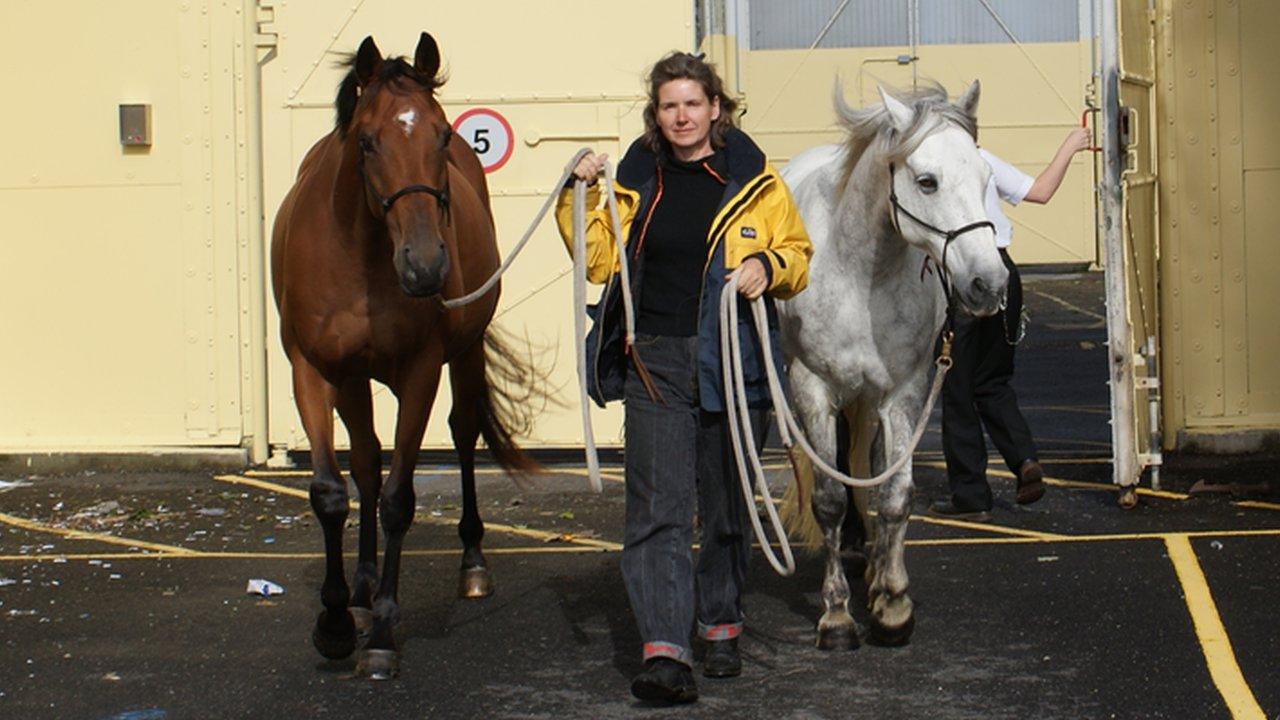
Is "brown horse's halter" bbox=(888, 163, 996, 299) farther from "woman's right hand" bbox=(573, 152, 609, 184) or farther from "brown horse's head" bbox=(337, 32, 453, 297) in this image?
"brown horse's head" bbox=(337, 32, 453, 297)

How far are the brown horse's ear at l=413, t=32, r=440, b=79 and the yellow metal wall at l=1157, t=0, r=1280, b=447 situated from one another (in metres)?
5.41

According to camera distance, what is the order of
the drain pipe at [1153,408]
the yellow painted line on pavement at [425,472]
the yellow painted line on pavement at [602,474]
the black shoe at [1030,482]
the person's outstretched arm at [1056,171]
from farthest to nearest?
the yellow painted line on pavement at [425,472], the yellow painted line on pavement at [602,474], the drain pipe at [1153,408], the black shoe at [1030,482], the person's outstretched arm at [1056,171]

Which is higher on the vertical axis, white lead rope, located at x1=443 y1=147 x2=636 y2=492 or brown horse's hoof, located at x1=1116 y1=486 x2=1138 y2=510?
white lead rope, located at x1=443 y1=147 x2=636 y2=492

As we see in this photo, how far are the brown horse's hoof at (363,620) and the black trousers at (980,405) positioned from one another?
317cm

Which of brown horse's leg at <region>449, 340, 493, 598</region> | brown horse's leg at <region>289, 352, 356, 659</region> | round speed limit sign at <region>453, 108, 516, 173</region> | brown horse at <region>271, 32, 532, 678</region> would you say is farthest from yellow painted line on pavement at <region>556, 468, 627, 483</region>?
brown horse's leg at <region>289, 352, 356, 659</region>

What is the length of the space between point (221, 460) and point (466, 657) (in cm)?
497

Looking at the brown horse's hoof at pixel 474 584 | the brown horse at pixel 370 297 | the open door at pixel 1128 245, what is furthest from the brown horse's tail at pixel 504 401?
the open door at pixel 1128 245

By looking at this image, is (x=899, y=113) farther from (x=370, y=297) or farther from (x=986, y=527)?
(x=986, y=527)

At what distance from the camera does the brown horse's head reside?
6.21 meters

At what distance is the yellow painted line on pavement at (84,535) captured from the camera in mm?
9148

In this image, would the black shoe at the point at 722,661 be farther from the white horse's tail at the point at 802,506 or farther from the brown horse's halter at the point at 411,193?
the brown horse's halter at the point at 411,193

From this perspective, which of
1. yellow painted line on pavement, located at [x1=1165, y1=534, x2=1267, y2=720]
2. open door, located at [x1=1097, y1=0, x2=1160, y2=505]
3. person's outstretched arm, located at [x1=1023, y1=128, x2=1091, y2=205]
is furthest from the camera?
open door, located at [x1=1097, y1=0, x2=1160, y2=505]

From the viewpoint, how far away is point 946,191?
6.44 metres

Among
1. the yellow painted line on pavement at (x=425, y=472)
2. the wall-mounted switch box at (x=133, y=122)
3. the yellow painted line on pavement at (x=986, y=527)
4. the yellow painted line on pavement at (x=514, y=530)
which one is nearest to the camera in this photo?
the yellow painted line on pavement at (x=986, y=527)
